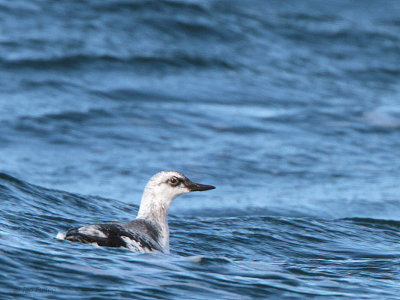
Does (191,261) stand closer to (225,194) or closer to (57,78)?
(225,194)

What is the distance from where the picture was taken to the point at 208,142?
14.7 meters

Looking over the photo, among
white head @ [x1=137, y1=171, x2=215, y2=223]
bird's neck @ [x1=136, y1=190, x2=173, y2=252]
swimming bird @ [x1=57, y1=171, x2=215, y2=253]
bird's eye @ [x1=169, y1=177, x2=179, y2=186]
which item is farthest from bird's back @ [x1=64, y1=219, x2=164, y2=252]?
bird's eye @ [x1=169, y1=177, x2=179, y2=186]

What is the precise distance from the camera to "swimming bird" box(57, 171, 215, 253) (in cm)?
664

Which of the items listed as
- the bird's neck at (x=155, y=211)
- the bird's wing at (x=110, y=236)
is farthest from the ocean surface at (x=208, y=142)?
the bird's neck at (x=155, y=211)

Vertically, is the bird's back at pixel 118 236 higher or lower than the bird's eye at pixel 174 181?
lower

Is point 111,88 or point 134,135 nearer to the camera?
point 134,135

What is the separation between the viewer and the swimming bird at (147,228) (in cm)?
664

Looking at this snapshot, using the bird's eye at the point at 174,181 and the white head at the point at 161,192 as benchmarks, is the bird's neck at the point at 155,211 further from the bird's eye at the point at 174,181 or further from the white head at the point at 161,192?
the bird's eye at the point at 174,181

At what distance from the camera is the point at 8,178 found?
10.1 meters

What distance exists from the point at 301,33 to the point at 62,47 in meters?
6.60

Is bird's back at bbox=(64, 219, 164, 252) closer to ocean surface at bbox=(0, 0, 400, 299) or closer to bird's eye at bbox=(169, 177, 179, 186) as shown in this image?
ocean surface at bbox=(0, 0, 400, 299)

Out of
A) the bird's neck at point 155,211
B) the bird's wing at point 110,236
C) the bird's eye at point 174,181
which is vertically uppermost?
the bird's eye at point 174,181

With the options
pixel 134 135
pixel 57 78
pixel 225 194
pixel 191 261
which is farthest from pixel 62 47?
pixel 191 261

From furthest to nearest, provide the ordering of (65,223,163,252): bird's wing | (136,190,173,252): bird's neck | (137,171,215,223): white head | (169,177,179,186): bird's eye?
(169,177,179,186): bird's eye → (137,171,215,223): white head → (136,190,173,252): bird's neck → (65,223,163,252): bird's wing
